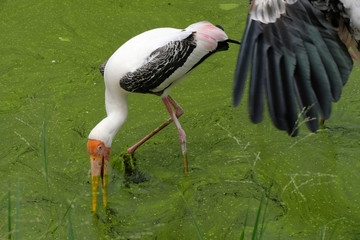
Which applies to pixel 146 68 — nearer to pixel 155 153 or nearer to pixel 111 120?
pixel 111 120

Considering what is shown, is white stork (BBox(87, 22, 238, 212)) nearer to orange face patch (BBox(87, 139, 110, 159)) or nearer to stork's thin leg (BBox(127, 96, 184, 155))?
orange face patch (BBox(87, 139, 110, 159))

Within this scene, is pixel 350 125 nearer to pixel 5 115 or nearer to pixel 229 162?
pixel 229 162

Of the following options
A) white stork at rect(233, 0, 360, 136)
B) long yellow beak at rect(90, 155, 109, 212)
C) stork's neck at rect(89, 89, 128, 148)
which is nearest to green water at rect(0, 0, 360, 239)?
long yellow beak at rect(90, 155, 109, 212)

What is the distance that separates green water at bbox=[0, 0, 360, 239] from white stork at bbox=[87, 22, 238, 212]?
20cm

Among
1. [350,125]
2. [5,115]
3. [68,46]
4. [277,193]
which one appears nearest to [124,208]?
[277,193]

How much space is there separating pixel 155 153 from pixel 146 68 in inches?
22.6

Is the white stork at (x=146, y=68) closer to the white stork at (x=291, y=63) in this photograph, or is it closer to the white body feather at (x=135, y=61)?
the white body feather at (x=135, y=61)

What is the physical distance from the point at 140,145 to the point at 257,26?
1.72 m

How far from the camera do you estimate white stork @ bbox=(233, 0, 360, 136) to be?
2318mm

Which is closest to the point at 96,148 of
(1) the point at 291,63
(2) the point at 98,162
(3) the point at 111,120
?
(2) the point at 98,162

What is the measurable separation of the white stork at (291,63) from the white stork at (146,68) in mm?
1191

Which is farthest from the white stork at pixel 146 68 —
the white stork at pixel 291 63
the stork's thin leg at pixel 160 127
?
the white stork at pixel 291 63

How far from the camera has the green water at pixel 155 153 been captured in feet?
11.6

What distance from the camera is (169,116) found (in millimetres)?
4363
